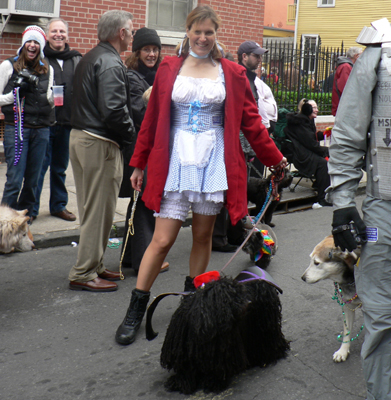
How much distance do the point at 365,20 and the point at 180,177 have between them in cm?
2647

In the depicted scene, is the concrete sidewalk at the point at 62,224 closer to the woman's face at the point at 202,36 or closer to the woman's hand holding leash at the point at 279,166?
the woman's hand holding leash at the point at 279,166

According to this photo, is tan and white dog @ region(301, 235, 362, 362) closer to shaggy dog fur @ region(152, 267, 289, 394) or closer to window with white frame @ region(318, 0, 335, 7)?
shaggy dog fur @ region(152, 267, 289, 394)

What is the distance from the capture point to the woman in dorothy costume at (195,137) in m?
3.27

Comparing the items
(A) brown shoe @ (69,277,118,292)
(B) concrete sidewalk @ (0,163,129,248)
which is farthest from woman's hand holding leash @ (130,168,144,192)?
→ (B) concrete sidewalk @ (0,163,129,248)

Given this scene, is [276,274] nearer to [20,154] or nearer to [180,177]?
[180,177]

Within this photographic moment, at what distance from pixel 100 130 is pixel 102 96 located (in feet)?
0.91

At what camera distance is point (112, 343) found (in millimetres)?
3508

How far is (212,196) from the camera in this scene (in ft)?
10.9

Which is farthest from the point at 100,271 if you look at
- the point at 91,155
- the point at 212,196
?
the point at 212,196

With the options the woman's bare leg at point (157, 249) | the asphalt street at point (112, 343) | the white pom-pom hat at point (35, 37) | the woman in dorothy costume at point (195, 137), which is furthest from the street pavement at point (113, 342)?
the white pom-pom hat at point (35, 37)

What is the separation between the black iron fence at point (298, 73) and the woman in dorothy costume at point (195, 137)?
795 centimetres

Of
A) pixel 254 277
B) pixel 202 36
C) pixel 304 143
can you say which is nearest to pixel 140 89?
pixel 202 36

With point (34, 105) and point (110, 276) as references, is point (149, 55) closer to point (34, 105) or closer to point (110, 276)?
point (34, 105)

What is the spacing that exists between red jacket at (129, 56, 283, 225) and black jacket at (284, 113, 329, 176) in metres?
4.86
